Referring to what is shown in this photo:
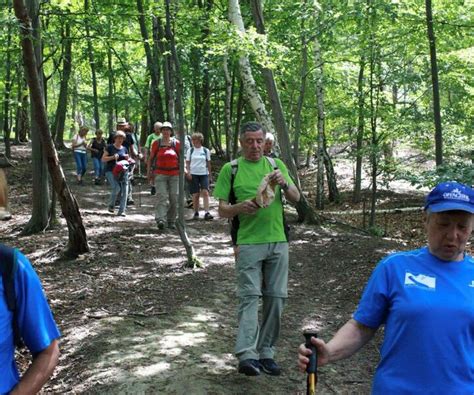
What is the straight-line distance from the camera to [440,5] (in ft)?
43.1

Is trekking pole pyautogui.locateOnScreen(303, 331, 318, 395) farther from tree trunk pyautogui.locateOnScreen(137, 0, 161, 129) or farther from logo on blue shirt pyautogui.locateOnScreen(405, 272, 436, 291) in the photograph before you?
tree trunk pyautogui.locateOnScreen(137, 0, 161, 129)

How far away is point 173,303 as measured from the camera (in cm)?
686

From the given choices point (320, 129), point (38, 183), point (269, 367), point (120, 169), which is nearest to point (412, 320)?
point (269, 367)

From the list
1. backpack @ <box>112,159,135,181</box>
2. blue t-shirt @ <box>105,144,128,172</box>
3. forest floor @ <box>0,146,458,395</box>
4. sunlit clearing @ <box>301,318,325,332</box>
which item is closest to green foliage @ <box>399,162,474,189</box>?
forest floor @ <box>0,146,458,395</box>

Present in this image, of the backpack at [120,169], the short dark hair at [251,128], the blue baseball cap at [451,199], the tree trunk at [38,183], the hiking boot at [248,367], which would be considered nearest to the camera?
the blue baseball cap at [451,199]

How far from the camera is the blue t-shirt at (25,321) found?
1997 millimetres

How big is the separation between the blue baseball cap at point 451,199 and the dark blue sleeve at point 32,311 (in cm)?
173

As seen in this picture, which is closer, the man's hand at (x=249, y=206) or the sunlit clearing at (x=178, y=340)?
the man's hand at (x=249, y=206)

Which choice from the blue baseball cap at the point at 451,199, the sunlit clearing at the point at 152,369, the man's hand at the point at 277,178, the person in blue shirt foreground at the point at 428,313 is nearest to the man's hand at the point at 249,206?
the man's hand at the point at 277,178

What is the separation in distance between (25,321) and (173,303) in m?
4.90

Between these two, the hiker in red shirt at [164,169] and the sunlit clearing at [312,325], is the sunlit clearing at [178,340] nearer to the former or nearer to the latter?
the sunlit clearing at [312,325]

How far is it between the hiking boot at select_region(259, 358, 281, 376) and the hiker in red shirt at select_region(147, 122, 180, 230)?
21.1 feet

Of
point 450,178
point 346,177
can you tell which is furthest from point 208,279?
point 346,177

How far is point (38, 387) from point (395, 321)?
4.95 feet
